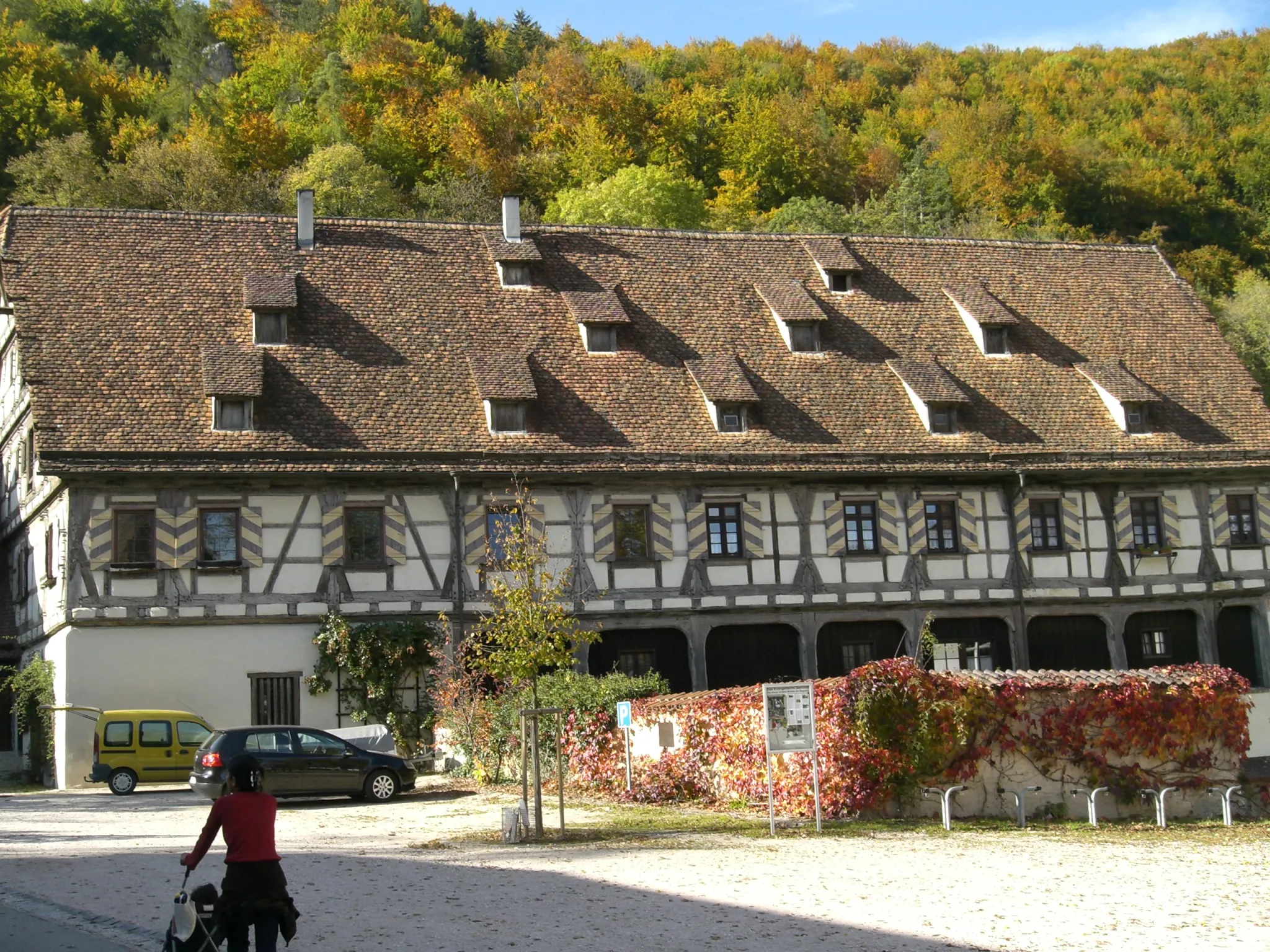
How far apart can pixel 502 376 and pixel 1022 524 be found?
11397 mm

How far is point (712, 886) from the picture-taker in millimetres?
13789

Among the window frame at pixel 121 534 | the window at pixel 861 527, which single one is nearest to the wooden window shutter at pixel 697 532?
the window at pixel 861 527

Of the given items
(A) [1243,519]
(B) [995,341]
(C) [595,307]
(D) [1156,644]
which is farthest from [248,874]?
(A) [1243,519]

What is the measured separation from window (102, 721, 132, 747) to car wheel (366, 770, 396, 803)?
528 centimetres

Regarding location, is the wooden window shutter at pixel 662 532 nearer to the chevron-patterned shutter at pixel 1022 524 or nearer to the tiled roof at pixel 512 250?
the tiled roof at pixel 512 250

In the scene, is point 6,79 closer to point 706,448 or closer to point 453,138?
point 453,138

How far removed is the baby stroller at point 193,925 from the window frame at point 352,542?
19870 mm

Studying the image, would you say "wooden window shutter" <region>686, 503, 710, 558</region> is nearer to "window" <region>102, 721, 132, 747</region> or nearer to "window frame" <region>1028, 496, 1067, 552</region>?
"window frame" <region>1028, 496, 1067, 552</region>

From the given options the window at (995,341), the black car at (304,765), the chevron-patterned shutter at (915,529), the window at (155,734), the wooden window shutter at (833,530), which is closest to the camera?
the black car at (304,765)

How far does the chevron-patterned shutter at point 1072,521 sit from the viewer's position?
109 feet

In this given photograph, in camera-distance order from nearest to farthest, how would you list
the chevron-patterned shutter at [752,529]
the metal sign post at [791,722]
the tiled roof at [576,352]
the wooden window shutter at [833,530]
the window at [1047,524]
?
the metal sign post at [791,722] → the tiled roof at [576,352] → the chevron-patterned shutter at [752,529] → the wooden window shutter at [833,530] → the window at [1047,524]

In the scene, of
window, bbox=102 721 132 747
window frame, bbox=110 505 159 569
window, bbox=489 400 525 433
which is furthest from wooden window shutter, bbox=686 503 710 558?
window, bbox=102 721 132 747

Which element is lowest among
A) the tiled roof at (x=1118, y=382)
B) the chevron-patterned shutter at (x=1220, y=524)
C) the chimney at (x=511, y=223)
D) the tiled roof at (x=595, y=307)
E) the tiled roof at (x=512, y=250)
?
the chevron-patterned shutter at (x=1220, y=524)

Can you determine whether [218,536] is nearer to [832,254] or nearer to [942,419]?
[942,419]
